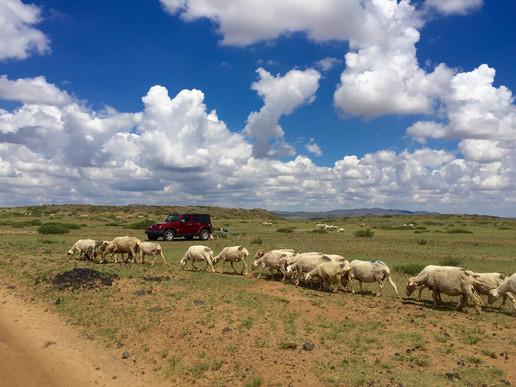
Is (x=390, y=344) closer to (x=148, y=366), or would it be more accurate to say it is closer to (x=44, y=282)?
(x=148, y=366)

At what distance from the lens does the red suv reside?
125 ft

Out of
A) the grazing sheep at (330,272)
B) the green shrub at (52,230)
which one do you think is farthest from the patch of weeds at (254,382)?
the green shrub at (52,230)

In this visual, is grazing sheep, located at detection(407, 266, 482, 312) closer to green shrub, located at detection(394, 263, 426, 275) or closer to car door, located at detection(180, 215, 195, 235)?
green shrub, located at detection(394, 263, 426, 275)

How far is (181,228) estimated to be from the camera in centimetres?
3950

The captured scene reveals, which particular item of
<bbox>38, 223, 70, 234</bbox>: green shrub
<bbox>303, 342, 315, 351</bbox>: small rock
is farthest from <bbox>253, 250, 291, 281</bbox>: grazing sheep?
<bbox>38, 223, 70, 234</bbox>: green shrub

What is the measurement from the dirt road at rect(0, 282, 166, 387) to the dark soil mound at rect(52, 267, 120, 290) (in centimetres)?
198

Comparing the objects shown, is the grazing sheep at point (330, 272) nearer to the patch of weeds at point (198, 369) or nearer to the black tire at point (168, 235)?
the patch of weeds at point (198, 369)

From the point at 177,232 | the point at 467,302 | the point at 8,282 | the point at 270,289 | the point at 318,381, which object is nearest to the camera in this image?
the point at 318,381

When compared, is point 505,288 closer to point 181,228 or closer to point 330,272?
point 330,272

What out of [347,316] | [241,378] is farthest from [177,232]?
[241,378]

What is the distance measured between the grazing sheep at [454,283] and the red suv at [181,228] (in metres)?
27.2

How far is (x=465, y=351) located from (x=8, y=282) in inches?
670

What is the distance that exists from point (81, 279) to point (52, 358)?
5.59 m

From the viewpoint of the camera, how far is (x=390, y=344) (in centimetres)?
1105
